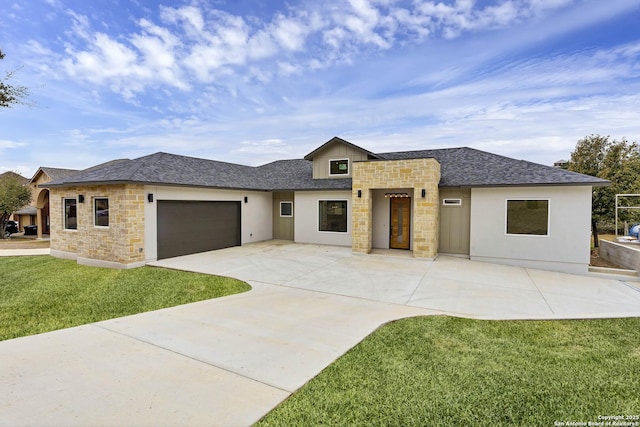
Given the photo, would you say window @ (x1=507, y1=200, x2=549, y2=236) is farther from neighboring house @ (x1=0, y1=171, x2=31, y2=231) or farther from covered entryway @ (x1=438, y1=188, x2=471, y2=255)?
neighboring house @ (x1=0, y1=171, x2=31, y2=231)

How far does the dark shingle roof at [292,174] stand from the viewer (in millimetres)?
11062

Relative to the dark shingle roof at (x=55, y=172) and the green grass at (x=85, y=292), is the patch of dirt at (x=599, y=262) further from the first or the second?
the dark shingle roof at (x=55, y=172)

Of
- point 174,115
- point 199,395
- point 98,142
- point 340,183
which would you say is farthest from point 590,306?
point 98,142

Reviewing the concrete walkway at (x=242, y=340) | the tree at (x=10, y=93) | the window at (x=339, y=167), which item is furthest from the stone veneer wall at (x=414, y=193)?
the tree at (x=10, y=93)

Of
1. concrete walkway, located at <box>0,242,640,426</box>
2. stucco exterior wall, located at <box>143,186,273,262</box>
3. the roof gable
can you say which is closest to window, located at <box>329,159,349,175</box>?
the roof gable

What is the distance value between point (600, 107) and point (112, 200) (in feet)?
70.0

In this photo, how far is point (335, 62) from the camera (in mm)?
15539

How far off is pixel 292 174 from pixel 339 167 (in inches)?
132

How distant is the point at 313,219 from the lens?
15.7 metres

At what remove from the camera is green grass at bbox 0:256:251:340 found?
5855 mm

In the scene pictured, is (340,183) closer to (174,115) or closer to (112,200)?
Result: (112,200)

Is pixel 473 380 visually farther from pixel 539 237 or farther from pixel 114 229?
pixel 114 229

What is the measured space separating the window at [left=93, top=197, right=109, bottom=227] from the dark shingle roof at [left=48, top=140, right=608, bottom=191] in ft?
2.57

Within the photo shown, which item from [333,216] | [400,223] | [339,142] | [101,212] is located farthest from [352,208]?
[101,212]
